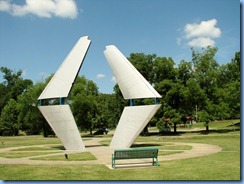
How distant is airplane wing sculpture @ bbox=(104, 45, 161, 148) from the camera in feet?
53.8

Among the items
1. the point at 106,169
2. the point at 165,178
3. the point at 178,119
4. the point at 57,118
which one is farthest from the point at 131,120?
the point at 178,119

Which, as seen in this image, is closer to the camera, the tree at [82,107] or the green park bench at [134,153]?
the green park bench at [134,153]

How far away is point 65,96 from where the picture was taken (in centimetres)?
1688

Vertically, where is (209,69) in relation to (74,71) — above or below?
above

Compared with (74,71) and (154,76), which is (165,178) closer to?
(74,71)

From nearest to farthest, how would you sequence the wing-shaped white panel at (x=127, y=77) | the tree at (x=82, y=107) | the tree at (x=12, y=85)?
the wing-shaped white panel at (x=127, y=77), the tree at (x=82, y=107), the tree at (x=12, y=85)

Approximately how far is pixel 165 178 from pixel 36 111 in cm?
3651

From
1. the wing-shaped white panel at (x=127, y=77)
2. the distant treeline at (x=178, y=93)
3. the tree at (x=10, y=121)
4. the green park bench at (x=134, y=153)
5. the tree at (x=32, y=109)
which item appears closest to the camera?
the green park bench at (x=134, y=153)

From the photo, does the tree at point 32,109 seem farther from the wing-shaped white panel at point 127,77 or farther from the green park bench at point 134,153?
the green park bench at point 134,153

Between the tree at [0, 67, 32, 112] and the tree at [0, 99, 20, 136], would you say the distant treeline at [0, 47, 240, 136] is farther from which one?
the tree at [0, 67, 32, 112]

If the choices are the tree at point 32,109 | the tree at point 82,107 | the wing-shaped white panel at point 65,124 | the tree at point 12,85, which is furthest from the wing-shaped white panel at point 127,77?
the tree at point 12,85

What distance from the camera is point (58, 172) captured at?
10031 millimetres

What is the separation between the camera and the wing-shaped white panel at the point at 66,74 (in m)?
17.0

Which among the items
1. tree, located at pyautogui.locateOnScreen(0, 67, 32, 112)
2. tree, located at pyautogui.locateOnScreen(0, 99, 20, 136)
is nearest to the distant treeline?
tree, located at pyautogui.locateOnScreen(0, 99, 20, 136)
